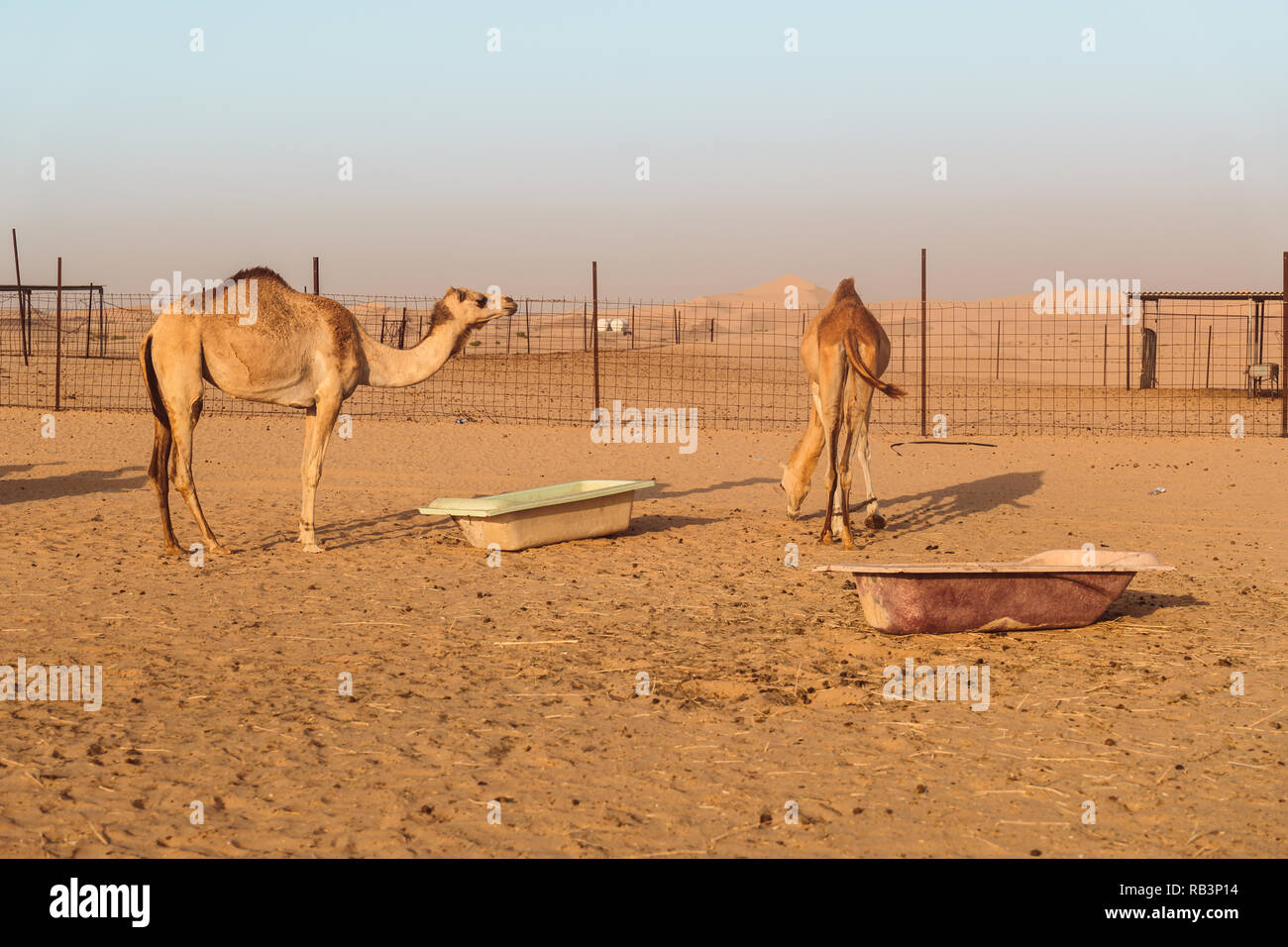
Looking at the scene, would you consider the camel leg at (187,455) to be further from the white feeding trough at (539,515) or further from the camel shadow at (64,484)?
the camel shadow at (64,484)

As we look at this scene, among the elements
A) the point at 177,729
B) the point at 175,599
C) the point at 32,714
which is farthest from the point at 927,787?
the point at 175,599

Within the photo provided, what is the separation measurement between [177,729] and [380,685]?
1051 mm

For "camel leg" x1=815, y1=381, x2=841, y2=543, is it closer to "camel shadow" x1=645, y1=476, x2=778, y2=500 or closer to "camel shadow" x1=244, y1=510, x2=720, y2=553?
"camel shadow" x1=244, y1=510, x2=720, y2=553

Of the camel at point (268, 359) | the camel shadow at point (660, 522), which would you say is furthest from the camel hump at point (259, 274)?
the camel shadow at point (660, 522)

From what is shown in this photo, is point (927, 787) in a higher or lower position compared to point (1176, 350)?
lower

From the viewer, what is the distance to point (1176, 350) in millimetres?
42000

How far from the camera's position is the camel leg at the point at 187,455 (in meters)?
9.30

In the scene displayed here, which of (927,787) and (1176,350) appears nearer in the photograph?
(927,787)

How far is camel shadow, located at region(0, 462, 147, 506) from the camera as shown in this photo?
1216 centimetres

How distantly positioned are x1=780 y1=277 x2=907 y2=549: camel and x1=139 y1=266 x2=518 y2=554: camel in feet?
8.85

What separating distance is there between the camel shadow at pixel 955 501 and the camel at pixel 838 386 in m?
0.90

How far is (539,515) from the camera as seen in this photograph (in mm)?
9852

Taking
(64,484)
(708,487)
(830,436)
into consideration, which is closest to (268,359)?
(830,436)
